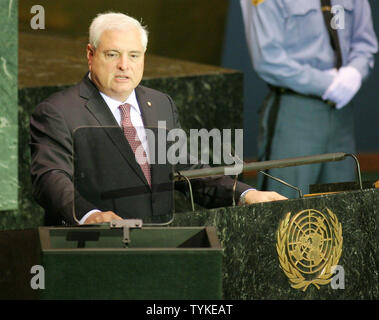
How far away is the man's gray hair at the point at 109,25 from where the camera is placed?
4.11 m

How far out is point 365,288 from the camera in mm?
3732

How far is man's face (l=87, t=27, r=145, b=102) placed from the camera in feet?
13.5

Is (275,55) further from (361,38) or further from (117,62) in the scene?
(117,62)

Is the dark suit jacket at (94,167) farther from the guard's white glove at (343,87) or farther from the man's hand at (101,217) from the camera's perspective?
the guard's white glove at (343,87)

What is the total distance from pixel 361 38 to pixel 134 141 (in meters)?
2.35

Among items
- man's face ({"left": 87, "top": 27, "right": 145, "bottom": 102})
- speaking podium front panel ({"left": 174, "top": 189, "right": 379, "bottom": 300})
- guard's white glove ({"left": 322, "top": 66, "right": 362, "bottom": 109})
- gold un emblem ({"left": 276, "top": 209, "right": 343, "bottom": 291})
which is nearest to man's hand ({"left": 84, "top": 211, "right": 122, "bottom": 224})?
speaking podium front panel ({"left": 174, "top": 189, "right": 379, "bottom": 300})

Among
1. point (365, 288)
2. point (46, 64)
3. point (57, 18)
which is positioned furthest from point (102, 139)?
point (57, 18)

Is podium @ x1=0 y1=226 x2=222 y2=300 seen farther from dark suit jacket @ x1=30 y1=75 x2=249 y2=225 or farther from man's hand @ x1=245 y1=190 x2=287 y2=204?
man's hand @ x1=245 y1=190 x2=287 y2=204

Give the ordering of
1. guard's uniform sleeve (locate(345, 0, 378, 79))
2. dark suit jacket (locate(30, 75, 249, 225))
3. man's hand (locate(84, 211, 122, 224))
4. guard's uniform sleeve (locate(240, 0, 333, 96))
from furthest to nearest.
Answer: guard's uniform sleeve (locate(345, 0, 378, 79)) < guard's uniform sleeve (locate(240, 0, 333, 96)) < dark suit jacket (locate(30, 75, 249, 225)) < man's hand (locate(84, 211, 122, 224))

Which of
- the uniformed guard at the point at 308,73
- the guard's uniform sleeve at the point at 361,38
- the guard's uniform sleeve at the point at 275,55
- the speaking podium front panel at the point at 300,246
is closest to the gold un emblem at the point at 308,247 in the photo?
the speaking podium front panel at the point at 300,246

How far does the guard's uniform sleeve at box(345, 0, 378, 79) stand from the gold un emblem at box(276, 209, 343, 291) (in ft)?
7.80

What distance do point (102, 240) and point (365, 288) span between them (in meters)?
1.00

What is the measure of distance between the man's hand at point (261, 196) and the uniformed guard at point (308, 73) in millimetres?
1743

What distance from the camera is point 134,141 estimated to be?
3939 millimetres
